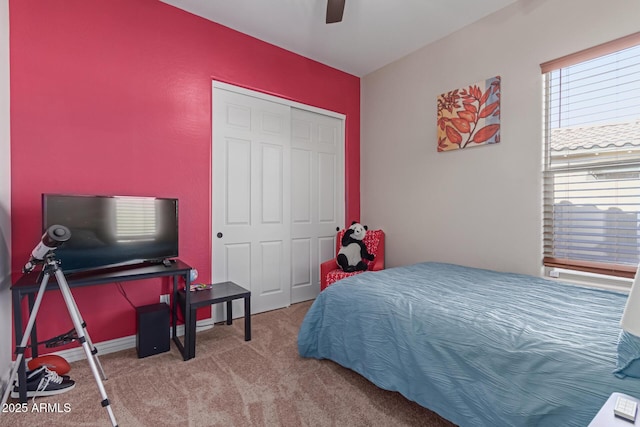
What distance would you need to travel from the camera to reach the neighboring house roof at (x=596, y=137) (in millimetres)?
2137

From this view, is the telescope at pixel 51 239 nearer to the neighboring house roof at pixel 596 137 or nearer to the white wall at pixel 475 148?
the white wall at pixel 475 148

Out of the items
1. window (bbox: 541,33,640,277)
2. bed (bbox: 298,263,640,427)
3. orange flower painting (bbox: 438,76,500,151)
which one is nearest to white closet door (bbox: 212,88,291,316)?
bed (bbox: 298,263,640,427)

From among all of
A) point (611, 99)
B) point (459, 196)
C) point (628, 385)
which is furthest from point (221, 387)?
point (611, 99)

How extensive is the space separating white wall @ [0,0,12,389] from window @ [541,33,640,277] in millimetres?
3936

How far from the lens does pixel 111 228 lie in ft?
7.29

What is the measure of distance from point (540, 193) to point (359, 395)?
2.13 metres

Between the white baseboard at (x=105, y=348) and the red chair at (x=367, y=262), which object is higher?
the red chair at (x=367, y=262)

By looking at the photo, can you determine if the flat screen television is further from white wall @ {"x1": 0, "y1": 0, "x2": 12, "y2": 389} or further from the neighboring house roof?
the neighboring house roof

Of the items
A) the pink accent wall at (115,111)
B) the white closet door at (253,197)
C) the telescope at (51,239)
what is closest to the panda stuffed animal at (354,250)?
the white closet door at (253,197)

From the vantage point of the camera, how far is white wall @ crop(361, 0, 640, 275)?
246cm

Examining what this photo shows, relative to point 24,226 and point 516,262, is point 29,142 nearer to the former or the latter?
point 24,226

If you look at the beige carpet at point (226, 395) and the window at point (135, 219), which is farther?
the window at point (135, 219)

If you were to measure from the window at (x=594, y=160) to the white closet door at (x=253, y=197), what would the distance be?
2.50m

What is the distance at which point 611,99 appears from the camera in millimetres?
2227
